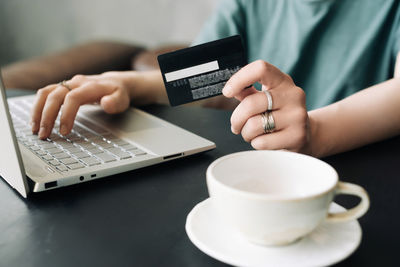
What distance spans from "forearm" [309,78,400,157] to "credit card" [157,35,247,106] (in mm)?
170

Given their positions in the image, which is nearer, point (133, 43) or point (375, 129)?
point (375, 129)

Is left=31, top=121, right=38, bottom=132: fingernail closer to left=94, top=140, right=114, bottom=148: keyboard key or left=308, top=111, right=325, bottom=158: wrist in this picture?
left=94, top=140, right=114, bottom=148: keyboard key

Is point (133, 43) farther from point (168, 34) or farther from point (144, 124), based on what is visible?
point (144, 124)

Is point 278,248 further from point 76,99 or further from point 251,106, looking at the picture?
point 76,99

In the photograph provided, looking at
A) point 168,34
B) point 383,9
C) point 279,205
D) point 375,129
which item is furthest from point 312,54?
point 168,34

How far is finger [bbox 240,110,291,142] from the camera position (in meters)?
0.56

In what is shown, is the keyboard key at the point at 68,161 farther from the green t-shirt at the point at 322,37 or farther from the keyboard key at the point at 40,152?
the green t-shirt at the point at 322,37

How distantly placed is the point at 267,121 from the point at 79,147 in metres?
0.29

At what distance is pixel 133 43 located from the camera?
8.04ft

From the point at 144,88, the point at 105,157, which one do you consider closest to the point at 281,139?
the point at 105,157

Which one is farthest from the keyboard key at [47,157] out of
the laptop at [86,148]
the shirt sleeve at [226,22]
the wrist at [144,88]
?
the shirt sleeve at [226,22]

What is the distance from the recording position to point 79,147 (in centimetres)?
65

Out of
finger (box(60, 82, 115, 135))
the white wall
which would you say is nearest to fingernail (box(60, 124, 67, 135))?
finger (box(60, 82, 115, 135))

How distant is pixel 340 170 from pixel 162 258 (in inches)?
11.9
